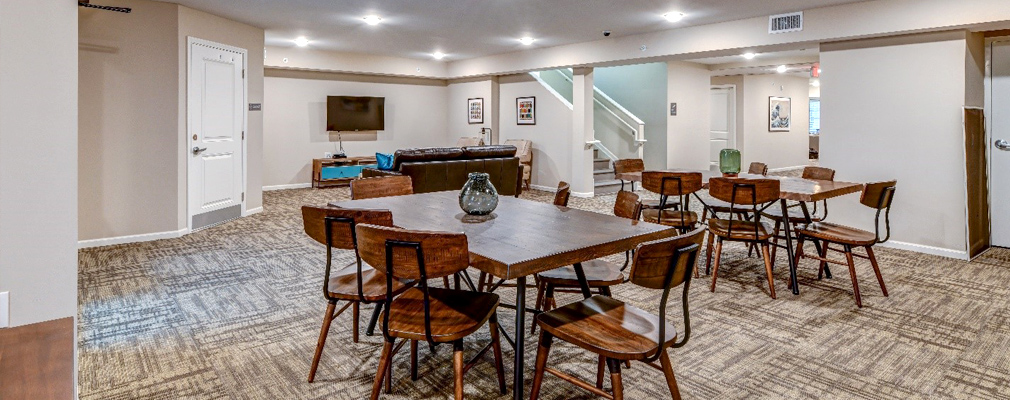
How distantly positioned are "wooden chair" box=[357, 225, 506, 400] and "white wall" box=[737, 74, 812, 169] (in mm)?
10741

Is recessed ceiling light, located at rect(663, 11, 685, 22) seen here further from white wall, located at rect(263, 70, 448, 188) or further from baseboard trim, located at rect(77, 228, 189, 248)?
baseboard trim, located at rect(77, 228, 189, 248)

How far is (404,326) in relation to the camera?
203 centimetres

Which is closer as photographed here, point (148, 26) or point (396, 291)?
point (396, 291)

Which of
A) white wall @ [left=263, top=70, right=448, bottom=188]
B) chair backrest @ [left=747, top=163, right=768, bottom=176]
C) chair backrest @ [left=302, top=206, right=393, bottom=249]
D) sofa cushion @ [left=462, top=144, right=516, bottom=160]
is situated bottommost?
chair backrest @ [left=302, top=206, right=393, bottom=249]

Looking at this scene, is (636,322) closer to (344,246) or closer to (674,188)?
(344,246)

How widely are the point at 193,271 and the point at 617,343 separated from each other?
378 centimetres

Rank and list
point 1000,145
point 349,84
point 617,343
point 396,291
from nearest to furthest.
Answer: point 617,343
point 396,291
point 1000,145
point 349,84

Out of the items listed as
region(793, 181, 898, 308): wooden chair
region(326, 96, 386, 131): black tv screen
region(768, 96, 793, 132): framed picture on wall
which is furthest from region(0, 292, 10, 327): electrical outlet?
A: region(768, 96, 793, 132): framed picture on wall

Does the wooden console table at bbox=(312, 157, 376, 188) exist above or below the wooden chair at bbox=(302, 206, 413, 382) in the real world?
above

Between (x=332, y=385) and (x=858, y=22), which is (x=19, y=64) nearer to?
(x=332, y=385)

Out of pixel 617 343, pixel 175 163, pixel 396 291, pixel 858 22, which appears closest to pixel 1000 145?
pixel 858 22

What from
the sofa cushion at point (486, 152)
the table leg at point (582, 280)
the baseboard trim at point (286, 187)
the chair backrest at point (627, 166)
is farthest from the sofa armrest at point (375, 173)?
the table leg at point (582, 280)

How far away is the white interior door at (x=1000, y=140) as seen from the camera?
5070 mm

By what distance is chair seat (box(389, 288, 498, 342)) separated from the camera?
6.53ft
